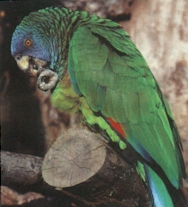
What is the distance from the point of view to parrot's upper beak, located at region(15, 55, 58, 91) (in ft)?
4.46

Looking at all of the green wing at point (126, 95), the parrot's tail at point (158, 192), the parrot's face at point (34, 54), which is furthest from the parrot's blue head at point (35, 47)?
the parrot's tail at point (158, 192)

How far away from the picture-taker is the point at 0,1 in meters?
1.52

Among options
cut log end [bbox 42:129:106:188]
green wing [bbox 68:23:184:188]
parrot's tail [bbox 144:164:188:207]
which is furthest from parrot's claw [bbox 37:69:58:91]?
parrot's tail [bbox 144:164:188:207]

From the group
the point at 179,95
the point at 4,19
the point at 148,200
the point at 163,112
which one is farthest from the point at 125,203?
the point at 4,19

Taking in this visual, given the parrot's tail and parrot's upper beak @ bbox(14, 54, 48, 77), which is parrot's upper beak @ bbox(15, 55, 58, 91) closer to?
parrot's upper beak @ bbox(14, 54, 48, 77)

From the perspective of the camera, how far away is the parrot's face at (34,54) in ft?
4.45

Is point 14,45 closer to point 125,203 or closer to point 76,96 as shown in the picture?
point 76,96

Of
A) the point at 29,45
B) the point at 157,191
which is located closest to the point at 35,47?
the point at 29,45

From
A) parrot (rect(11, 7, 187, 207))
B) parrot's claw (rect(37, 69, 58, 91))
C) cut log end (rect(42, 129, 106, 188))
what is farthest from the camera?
parrot's claw (rect(37, 69, 58, 91))

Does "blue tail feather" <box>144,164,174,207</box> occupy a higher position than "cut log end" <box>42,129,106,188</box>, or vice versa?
"cut log end" <box>42,129,106,188</box>

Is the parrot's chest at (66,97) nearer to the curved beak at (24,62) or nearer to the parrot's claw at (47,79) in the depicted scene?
the parrot's claw at (47,79)

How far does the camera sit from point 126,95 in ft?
3.97

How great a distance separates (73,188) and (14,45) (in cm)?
59

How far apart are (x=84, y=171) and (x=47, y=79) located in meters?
0.44
